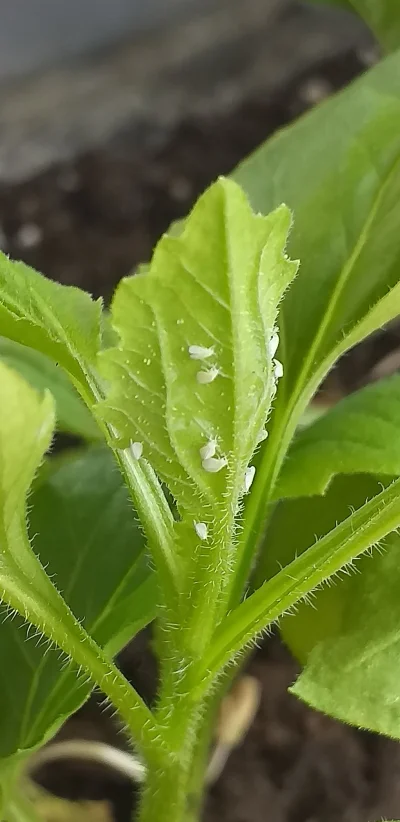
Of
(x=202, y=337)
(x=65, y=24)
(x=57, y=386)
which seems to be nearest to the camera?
(x=202, y=337)

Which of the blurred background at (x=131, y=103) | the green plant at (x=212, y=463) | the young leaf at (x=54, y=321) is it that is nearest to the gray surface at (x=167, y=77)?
the blurred background at (x=131, y=103)

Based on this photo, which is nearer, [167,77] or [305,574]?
[305,574]

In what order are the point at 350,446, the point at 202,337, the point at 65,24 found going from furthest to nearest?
the point at 65,24, the point at 350,446, the point at 202,337

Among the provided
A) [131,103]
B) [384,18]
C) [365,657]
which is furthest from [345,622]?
[131,103]

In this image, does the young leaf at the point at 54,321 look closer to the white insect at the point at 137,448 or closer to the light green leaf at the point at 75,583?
the white insect at the point at 137,448

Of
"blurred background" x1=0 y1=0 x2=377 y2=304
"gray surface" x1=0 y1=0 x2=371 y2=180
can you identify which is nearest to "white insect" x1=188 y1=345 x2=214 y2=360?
"blurred background" x1=0 y1=0 x2=377 y2=304

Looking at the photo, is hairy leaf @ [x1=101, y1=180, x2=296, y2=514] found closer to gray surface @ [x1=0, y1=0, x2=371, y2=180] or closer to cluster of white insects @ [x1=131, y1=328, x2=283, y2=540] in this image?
cluster of white insects @ [x1=131, y1=328, x2=283, y2=540]

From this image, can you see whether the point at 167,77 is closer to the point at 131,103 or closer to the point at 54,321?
the point at 131,103
